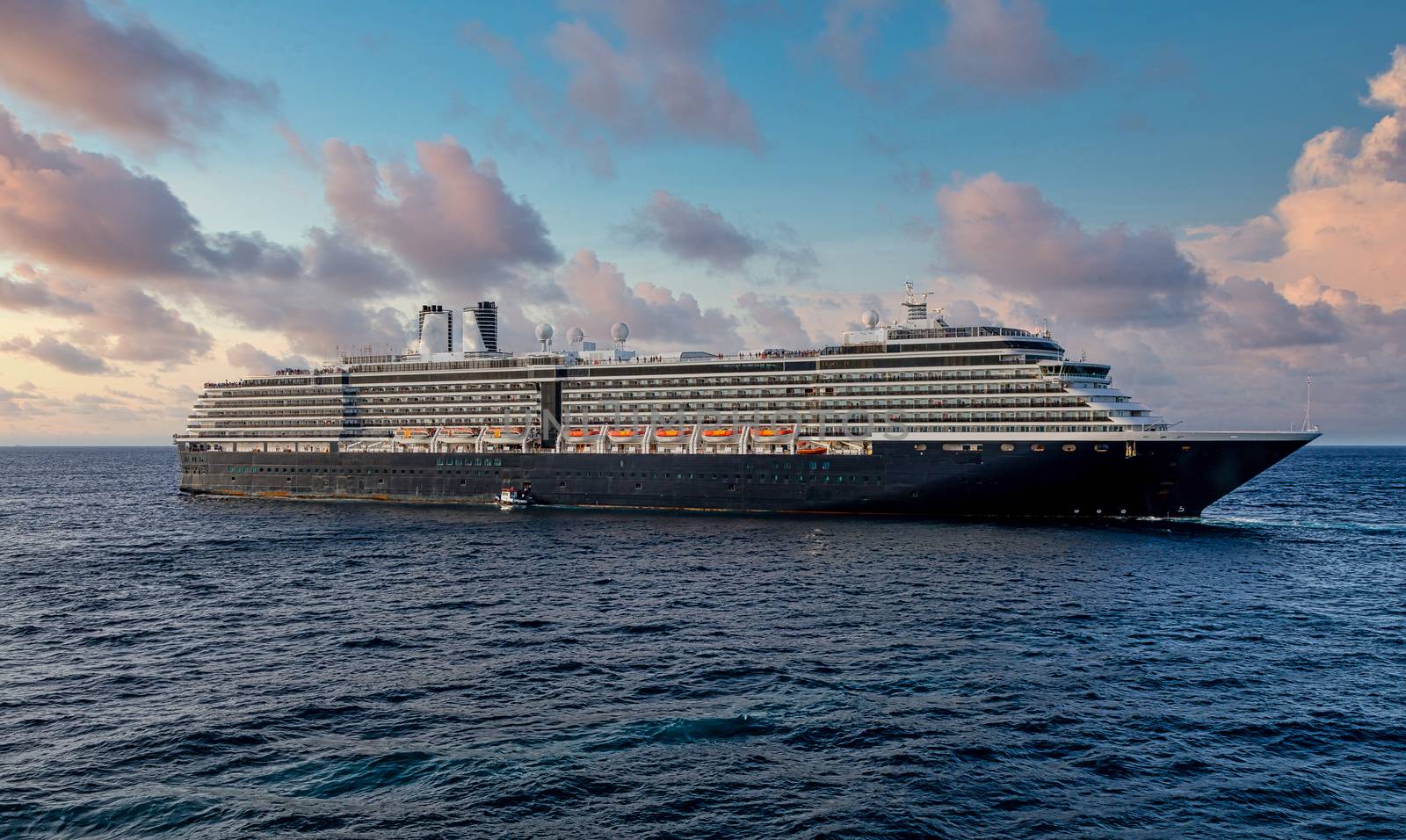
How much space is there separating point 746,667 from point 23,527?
8132 cm

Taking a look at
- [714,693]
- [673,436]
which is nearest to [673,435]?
[673,436]

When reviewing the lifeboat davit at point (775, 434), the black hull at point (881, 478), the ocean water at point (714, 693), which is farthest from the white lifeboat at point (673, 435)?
the ocean water at point (714, 693)

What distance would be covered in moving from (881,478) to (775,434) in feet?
41.1

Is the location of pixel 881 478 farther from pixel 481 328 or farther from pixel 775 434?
pixel 481 328

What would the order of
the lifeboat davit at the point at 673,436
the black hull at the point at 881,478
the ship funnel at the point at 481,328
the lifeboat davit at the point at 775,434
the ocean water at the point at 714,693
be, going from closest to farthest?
the ocean water at the point at 714,693
the black hull at the point at 881,478
the lifeboat davit at the point at 775,434
the lifeboat davit at the point at 673,436
the ship funnel at the point at 481,328

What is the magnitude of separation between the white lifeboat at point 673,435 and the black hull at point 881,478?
5.15 m

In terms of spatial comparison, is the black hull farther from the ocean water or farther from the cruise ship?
the ocean water

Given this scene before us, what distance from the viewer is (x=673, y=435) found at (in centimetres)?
8594

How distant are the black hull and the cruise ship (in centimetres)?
15

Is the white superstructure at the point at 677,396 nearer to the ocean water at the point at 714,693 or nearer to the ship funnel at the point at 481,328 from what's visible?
the ship funnel at the point at 481,328

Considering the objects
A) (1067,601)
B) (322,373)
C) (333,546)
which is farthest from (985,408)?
(322,373)

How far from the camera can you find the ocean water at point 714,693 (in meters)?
20.8

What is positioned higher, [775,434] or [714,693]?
[775,434]

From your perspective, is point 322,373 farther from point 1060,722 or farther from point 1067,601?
point 1060,722
